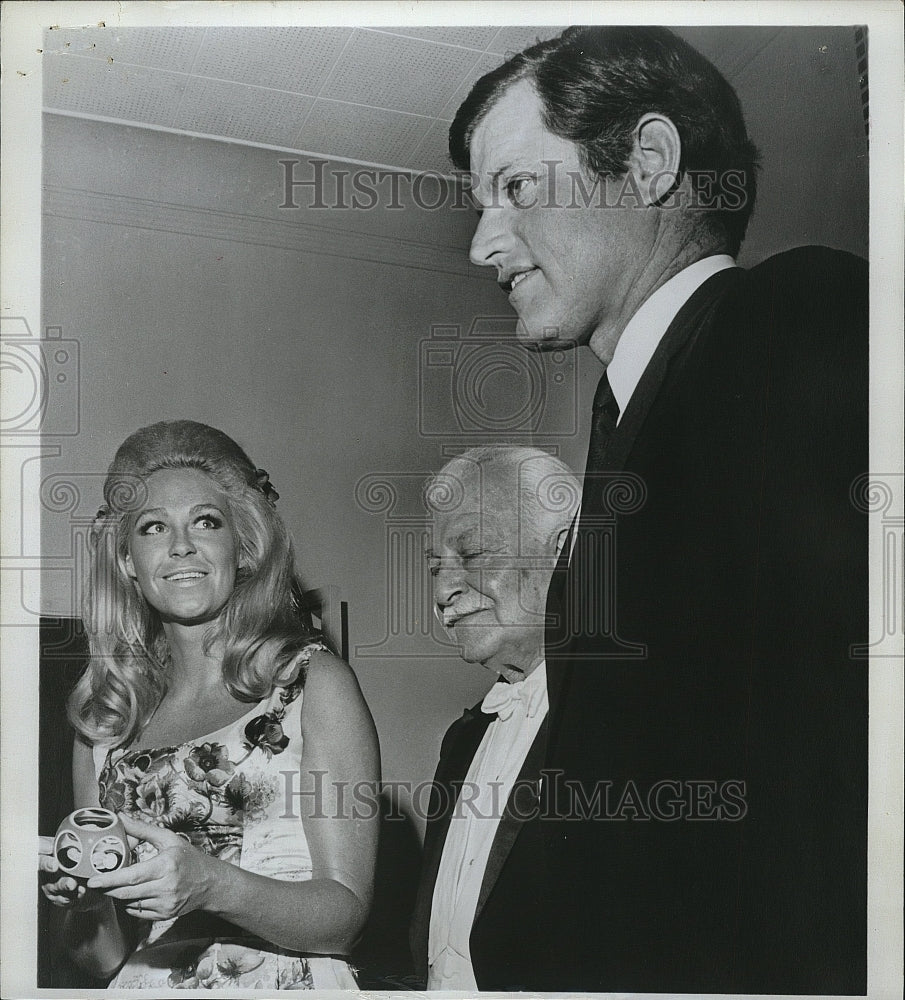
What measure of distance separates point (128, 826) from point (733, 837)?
3.79ft

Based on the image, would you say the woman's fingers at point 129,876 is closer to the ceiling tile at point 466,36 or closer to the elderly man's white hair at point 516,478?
the elderly man's white hair at point 516,478

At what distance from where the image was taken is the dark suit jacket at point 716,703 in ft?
5.83

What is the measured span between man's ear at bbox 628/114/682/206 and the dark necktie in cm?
37

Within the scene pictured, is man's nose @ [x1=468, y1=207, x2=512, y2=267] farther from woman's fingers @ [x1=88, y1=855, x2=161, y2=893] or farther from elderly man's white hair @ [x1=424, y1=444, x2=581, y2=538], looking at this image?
woman's fingers @ [x1=88, y1=855, x2=161, y2=893]

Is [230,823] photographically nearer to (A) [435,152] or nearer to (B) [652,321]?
(B) [652,321]

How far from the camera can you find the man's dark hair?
1.81 m

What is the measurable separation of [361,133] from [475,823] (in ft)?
4.46

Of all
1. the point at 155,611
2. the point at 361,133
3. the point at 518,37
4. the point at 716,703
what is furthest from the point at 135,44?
the point at 716,703

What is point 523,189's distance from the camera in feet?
5.97

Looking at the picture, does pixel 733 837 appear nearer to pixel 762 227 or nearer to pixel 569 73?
pixel 762 227

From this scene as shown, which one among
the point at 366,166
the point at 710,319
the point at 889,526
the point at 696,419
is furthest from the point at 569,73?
the point at 889,526

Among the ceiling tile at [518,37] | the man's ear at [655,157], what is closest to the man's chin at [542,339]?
the man's ear at [655,157]

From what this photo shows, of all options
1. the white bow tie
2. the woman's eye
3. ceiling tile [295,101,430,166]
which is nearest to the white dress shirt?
the white bow tie

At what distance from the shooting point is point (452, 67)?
184 centimetres
